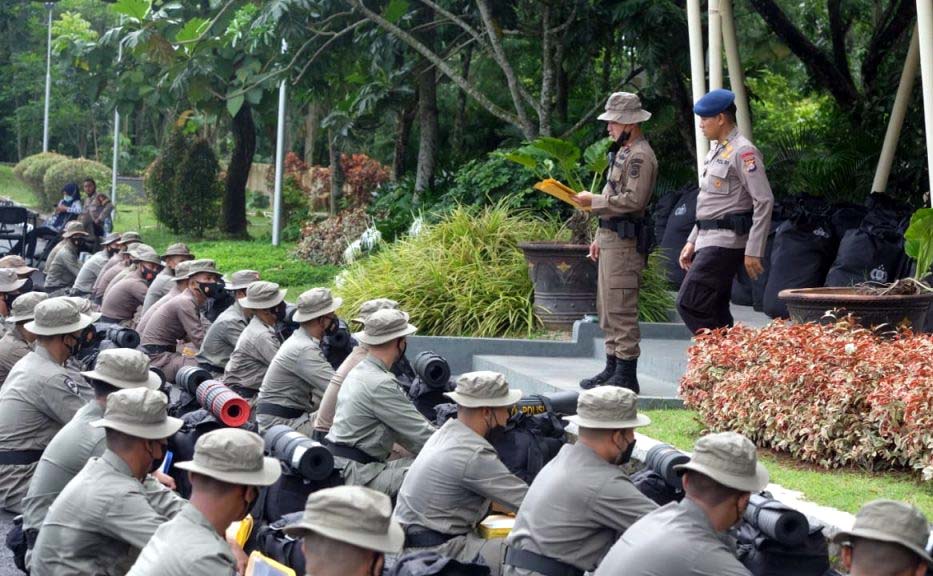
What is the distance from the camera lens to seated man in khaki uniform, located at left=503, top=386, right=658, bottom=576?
5.43 metres

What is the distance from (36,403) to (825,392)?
14.6ft

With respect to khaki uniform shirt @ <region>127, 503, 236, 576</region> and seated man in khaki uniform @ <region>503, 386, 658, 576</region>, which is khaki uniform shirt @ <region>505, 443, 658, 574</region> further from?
khaki uniform shirt @ <region>127, 503, 236, 576</region>

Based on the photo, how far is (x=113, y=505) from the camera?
5406mm

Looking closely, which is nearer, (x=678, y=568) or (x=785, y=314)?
(x=678, y=568)

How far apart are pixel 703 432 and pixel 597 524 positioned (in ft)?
10.4

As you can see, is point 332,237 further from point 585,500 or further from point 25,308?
point 585,500

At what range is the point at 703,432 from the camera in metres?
8.48

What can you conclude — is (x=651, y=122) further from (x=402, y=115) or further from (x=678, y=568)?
(x=678, y=568)

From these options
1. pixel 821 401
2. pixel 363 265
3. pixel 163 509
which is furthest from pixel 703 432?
pixel 363 265

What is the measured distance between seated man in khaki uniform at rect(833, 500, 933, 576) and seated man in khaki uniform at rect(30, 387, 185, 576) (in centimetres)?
283

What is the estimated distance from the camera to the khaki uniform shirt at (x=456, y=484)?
6.18 meters

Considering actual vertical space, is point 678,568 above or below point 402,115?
below

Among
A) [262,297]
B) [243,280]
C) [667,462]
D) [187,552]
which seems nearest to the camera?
[187,552]

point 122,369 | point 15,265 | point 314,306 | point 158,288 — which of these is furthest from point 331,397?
point 15,265
